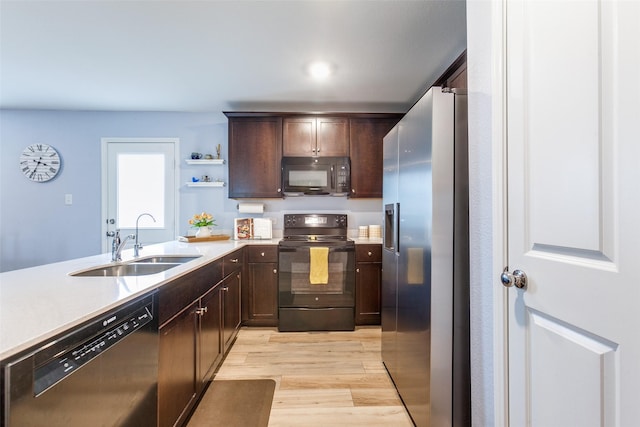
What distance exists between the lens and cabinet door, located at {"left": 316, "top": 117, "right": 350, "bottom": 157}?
3.22 metres

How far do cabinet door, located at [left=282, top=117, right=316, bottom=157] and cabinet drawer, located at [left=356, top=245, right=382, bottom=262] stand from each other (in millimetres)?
1201

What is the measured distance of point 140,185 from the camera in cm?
352

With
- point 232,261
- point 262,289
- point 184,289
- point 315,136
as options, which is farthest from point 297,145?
point 184,289

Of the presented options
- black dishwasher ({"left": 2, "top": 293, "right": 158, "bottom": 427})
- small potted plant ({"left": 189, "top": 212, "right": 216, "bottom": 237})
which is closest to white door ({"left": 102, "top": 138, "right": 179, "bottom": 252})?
small potted plant ({"left": 189, "top": 212, "right": 216, "bottom": 237})

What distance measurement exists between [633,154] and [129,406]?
68.5 inches

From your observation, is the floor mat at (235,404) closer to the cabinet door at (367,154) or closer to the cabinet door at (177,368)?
the cabinet door at (177,368)

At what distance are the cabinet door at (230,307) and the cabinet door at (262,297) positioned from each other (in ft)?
0.56

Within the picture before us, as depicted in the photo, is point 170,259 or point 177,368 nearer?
point 177,368

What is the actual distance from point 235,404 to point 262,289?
48.3 inches

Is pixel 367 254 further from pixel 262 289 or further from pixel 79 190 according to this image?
pixel 79 190

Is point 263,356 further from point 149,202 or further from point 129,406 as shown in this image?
point 149,202

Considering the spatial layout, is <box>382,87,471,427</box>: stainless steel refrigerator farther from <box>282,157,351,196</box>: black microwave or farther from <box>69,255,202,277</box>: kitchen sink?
<box>282,157,351,196</box>: black microwave

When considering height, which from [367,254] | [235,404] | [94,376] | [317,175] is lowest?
[235,404]

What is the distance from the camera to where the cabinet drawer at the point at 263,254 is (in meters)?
2.94
